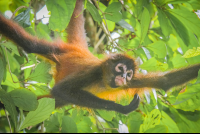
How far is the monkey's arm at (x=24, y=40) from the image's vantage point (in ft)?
2.67

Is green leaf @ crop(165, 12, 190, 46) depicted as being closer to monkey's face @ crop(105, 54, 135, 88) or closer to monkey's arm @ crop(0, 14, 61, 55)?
monkey's face @ crop(105, 54, 135, 88)

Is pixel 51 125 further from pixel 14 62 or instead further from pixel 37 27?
pixel 37 27

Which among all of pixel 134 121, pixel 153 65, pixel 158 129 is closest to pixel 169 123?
pixel 158 129

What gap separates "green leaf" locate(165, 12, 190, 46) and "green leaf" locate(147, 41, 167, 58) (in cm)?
11

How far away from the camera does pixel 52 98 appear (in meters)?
0.83

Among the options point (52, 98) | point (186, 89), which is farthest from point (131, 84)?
point (52, 98)

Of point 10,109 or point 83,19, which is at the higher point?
point 83,19

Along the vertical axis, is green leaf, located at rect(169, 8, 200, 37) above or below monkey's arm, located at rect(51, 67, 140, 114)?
above

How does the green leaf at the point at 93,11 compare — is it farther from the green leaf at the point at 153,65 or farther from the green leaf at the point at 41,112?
the green leaf at the point at 41,112

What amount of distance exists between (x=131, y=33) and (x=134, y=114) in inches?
17.9

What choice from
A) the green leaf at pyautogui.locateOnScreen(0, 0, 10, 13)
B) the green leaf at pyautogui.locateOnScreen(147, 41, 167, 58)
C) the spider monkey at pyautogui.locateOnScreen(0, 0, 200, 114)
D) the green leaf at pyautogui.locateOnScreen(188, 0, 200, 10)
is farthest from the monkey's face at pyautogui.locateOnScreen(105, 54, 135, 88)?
the green leaf at pyautogui.locateOnScreen(0, 0, 10, 13)

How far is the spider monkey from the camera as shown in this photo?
84cm

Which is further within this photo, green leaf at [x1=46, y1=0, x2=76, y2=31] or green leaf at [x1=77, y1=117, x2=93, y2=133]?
green leaf at [x1=77, y1=117, x2=93, y2=133]

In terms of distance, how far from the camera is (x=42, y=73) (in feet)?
2.83
